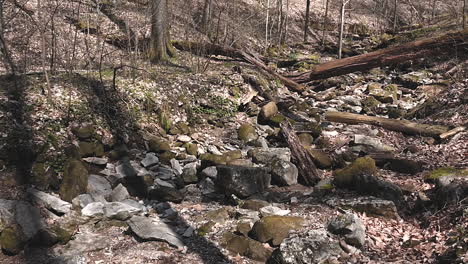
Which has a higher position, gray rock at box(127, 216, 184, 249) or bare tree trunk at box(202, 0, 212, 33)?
bare tree trunk at box(202, 0, 212, 33)

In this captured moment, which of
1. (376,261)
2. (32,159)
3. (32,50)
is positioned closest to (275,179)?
(376,261)

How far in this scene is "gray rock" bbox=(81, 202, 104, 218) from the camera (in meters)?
5.48

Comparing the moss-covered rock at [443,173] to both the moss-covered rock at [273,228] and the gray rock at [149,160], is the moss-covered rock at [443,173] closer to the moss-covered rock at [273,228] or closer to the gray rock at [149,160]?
the moss-covered rock at [273,228]

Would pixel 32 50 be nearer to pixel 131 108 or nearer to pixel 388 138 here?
pixel 131 108

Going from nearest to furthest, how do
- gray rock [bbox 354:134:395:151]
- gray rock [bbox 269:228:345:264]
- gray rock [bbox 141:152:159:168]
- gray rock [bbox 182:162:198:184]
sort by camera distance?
gray rock [bbox 269:228:345:264] < gray rock [bbox 182:162:198:184] < gray rock [bbox 141:152:159:168] < gray rock [bbox 354:134:395:151]

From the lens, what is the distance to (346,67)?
12430 mm

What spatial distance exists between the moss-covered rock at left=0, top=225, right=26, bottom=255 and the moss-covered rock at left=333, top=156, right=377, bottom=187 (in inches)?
196

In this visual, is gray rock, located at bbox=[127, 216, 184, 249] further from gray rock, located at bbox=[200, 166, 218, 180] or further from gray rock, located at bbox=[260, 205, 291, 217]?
gray rock, located at bbox=[200, 166, 218, 180]

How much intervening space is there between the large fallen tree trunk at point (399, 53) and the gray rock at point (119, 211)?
9247 millimetres

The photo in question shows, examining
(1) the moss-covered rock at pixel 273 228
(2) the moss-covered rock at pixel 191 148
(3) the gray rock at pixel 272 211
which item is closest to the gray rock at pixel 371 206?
(3) the gray rock at pixel 272 211

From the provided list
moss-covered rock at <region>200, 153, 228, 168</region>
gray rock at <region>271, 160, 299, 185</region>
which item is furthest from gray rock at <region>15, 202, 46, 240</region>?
gray rock at <region>271, 160, 299, 185</region>

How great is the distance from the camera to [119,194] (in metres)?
6.20

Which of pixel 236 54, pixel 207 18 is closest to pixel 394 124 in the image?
pixel 236 54

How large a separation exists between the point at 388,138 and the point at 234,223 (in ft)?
18.4
